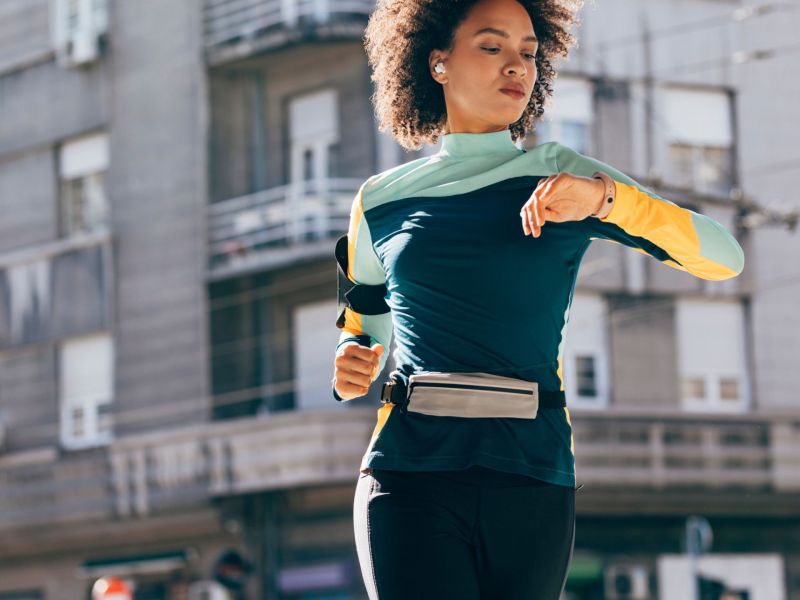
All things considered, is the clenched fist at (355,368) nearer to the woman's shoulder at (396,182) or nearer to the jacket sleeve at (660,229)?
the woman's shoulder at (396,182)

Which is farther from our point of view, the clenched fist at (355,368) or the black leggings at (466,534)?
the clenched fist at (355,368)

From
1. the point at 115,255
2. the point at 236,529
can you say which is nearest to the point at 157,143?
the point at 115,255

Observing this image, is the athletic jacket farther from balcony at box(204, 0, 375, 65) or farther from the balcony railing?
balcony at box(204, 0, 375, 65)

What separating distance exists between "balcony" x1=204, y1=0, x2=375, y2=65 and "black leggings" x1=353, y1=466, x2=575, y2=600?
18732 mm

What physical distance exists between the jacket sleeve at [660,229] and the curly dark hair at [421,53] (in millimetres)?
462

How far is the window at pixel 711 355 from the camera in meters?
22.4

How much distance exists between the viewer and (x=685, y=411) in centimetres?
2181

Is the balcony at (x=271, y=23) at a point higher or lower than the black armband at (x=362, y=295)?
higher

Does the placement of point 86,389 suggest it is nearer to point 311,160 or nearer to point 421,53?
point 311,160

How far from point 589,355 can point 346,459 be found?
378cm

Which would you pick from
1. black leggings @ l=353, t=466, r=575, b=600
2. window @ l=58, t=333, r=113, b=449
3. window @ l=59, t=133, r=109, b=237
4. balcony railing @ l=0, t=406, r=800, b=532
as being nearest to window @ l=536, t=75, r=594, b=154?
balcony railing @ l=0, t=406, r=800, b=532

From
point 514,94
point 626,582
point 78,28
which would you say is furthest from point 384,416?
point 78,28

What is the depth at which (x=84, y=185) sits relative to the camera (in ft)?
82.0

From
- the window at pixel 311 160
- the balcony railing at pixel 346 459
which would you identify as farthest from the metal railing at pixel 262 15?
the balcony railing at pixel 346 459
